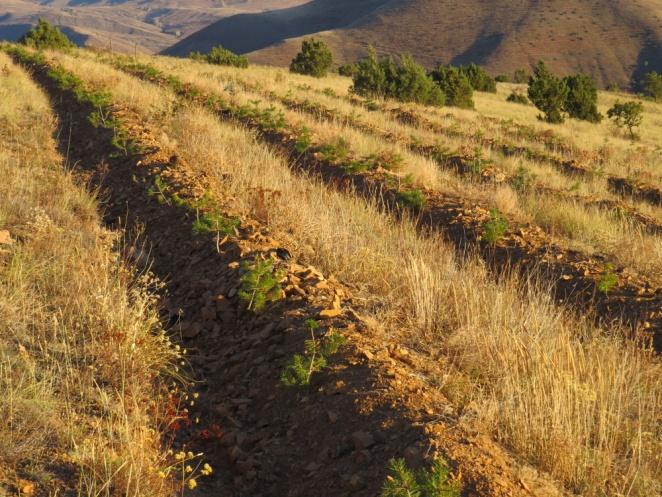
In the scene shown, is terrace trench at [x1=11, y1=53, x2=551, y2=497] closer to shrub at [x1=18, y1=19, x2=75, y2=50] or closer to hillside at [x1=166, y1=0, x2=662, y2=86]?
shrub at [x1=18, y1=19, x2=75, y2=50]

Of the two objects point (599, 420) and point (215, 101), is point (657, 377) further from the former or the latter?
point (215, 101)

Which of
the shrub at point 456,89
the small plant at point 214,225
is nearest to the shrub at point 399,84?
the shrub at point 456,89

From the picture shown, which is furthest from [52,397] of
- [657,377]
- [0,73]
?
[0,73]

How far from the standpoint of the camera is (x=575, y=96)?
2642 centimetres

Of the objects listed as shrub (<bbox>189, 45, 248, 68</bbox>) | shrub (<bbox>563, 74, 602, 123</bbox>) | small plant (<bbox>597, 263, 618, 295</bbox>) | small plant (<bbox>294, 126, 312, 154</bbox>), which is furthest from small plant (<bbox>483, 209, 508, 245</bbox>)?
shrub (<bbox>189, 45, 248, 68</bbox>)

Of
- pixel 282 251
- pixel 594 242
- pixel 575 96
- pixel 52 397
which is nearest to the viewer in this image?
pixel 52 397

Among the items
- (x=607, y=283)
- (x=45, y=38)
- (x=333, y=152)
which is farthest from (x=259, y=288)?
(x=45, y=38)

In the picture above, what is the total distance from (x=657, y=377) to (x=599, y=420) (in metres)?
1.17

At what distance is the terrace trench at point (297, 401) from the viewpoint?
9.49 ft

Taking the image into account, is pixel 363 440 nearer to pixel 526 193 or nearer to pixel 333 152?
pixel 526 193

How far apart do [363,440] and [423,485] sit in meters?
0.54

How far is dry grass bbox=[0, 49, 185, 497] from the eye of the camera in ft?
9.02

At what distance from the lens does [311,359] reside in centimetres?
365

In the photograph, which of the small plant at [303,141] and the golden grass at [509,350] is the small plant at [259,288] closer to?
the golden grass at [509,350]
